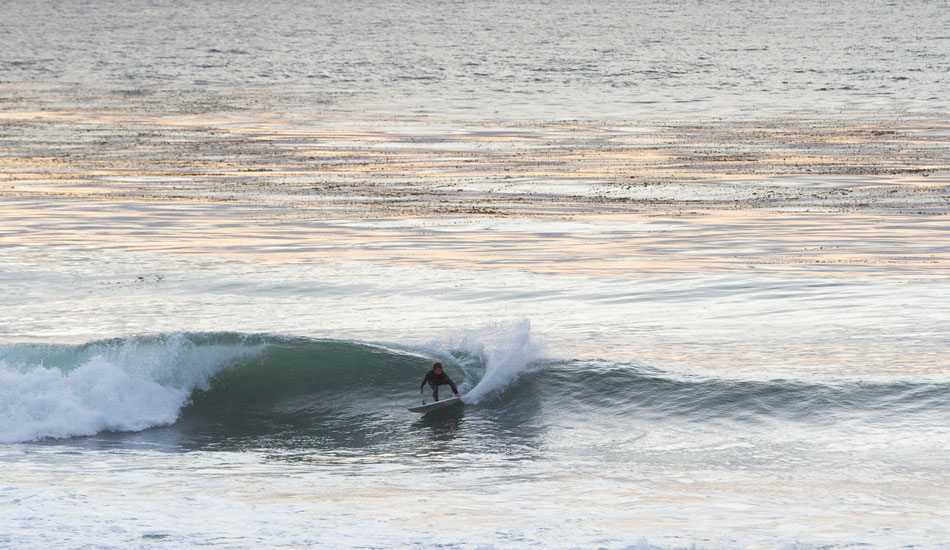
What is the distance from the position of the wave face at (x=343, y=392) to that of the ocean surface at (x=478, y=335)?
0.17ft

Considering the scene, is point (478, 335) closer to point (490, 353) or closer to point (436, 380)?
point (490, 353)

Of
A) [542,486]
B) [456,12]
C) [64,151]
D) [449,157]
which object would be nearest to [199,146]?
[64,151]

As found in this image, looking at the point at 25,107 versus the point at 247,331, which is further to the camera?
the point at 25,107

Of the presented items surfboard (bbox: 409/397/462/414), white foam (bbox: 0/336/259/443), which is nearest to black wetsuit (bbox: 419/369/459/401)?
surfboard (bbox: 409/397/462/414)

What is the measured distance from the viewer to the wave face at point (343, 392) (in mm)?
17125

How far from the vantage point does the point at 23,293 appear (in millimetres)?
23703

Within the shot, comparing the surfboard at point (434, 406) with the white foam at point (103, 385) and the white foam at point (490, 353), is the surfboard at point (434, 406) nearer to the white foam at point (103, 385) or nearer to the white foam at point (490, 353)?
the white foam at point (490, 353)

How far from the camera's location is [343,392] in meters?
19.6

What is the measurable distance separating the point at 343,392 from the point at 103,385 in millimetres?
3486

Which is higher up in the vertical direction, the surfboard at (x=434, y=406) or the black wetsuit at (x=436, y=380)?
the black wetsuit at (x=436, y=380)

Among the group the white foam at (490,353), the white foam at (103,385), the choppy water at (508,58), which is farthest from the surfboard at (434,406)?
the choppy water at (508,58)

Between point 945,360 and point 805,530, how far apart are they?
8.12 metres

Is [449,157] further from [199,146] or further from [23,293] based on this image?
[23,293]

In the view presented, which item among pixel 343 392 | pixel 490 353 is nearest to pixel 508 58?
pixel 490 353
